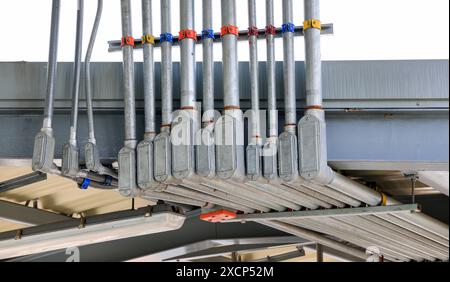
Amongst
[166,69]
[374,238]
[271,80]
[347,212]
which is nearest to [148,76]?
[166,69]

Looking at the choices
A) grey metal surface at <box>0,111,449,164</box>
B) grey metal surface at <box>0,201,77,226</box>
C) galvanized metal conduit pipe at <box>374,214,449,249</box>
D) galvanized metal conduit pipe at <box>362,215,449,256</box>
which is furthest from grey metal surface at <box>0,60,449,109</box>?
grey metal surface at <box>0,201,77,226</box>

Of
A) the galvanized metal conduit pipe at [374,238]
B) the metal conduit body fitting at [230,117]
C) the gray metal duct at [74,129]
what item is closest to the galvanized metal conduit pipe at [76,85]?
the gray metal duct at [74,129]

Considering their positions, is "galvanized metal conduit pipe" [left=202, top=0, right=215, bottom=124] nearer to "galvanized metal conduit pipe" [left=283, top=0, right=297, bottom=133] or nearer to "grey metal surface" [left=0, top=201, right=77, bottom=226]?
"galvanized metal conduit pipe" [left=283, top=0, right=297, bottom=133]

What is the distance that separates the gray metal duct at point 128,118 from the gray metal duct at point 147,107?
6 cm

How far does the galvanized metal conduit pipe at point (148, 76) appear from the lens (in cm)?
635

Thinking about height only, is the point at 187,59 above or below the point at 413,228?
above

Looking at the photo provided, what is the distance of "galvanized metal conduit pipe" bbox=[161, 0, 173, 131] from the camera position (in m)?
6.29

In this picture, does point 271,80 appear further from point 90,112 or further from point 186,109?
point 90,112

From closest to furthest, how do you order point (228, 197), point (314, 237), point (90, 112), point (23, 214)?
point (90, 112) → point (228, 197) → point (23, 214) → point (314, 237)

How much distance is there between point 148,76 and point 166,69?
0.14 metres

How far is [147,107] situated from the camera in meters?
6.36

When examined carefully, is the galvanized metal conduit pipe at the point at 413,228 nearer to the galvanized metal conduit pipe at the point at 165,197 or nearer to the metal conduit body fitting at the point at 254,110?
the galvanized metal conduit pipe at the point at 165,197

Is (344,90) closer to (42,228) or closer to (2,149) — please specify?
(2,149)
